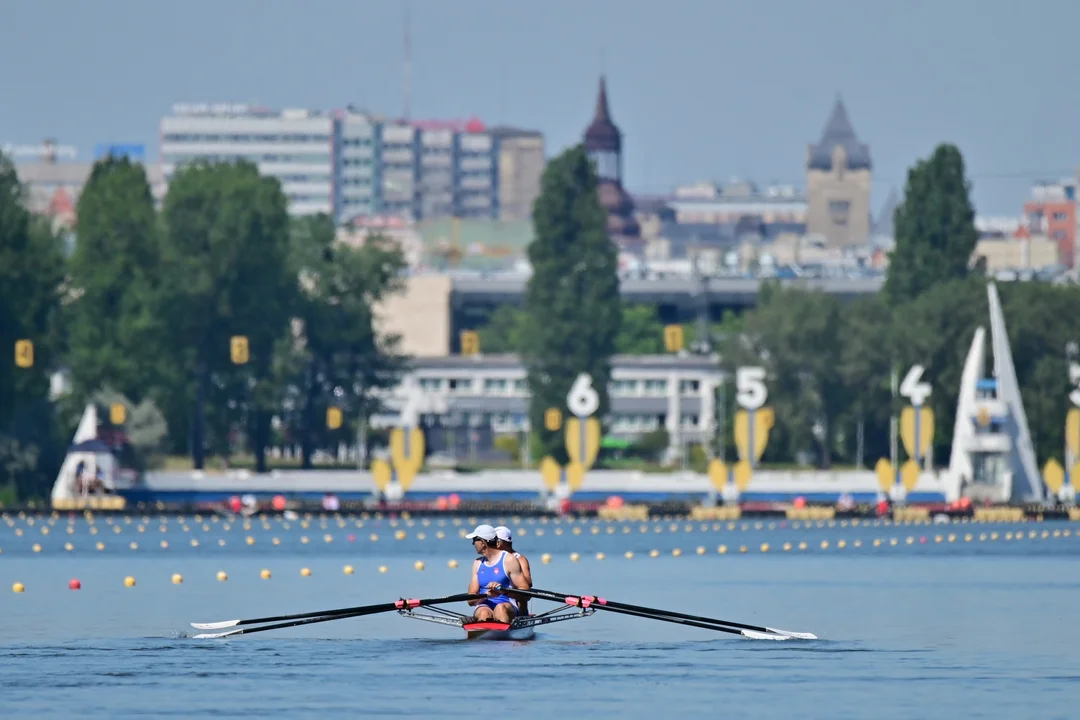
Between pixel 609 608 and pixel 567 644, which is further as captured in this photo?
pixel 567 644

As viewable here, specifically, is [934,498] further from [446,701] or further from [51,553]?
[446,701]

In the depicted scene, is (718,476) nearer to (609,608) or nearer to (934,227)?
(934,227)

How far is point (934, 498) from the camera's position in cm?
11438

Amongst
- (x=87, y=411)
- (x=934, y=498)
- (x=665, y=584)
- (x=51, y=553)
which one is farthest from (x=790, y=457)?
(x=665, y=584)

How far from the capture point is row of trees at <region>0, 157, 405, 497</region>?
365ft

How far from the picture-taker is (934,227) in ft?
434

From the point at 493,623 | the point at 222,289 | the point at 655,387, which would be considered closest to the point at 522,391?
the point at 655,387

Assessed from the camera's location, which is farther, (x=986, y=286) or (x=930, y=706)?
(x=986, y=286)

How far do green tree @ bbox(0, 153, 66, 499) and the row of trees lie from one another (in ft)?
0.20

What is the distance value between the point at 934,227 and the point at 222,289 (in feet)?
119

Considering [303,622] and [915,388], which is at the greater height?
[915,388]

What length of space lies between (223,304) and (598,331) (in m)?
18.9

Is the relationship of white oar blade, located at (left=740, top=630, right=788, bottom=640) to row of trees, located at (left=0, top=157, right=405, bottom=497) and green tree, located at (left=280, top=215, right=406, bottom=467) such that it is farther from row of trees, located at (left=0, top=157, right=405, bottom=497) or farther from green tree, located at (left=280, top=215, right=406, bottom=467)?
green tree, located at (left=280, top=215, right=406, bottom=467)

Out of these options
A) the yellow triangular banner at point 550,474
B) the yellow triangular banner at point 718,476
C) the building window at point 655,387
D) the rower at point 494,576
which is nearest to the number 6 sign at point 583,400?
the yellow triangular banner at point 550,474
